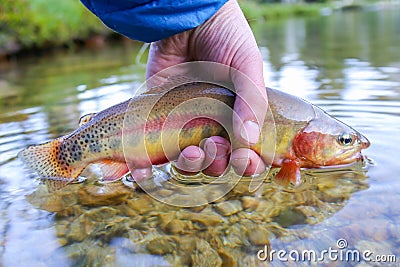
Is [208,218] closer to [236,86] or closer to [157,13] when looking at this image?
[236,86]

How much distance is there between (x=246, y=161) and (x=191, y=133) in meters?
0.27

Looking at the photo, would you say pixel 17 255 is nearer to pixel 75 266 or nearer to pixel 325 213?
pixel 75 266

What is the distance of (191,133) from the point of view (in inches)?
80.3

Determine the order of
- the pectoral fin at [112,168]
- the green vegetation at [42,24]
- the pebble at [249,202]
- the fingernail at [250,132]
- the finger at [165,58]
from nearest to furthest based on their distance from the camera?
the fingernail at [250,132] → the pebble at [249,202] → the pectoral fin at [112,168] → the finger at [165,58] → the green vegetation at [42,24]

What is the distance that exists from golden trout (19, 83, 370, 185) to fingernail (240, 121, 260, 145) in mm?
71

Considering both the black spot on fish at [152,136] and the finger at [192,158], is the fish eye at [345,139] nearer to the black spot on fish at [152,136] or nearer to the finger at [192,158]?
the finger at [192,158]

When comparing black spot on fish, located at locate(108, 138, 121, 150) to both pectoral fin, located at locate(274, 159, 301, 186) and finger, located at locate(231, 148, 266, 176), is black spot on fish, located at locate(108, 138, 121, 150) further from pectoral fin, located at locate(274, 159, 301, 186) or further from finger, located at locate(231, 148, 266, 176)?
pectoral fin, located at locate(274, 159, 301, 186)

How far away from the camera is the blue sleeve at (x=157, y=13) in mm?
2174

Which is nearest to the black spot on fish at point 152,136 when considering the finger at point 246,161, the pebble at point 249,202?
the finger at point 246,161

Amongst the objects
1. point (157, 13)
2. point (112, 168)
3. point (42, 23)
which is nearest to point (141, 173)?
point (112, 168)

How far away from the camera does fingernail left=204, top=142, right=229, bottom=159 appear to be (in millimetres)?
1986

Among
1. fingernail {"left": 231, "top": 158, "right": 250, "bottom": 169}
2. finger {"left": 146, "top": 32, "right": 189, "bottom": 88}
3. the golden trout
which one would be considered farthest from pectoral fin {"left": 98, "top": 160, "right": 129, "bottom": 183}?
finger {"left": 146, "top": 32, "right": 189, "bottom": 88}

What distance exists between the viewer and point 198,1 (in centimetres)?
216

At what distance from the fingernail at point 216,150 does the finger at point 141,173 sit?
0.35 metres
